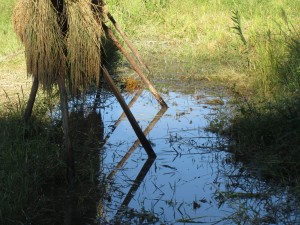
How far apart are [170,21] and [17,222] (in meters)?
7.10

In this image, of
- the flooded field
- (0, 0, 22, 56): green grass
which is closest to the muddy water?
the flooded field

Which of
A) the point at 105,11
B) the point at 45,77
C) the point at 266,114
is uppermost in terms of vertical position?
the point at 105,11

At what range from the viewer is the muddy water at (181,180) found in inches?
149

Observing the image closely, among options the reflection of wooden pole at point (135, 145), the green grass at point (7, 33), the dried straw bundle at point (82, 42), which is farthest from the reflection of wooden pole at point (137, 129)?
the green grass at point (7, 33)

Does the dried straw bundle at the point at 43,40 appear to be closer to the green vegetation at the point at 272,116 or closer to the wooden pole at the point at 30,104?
the wooden pole at the point at 30,104

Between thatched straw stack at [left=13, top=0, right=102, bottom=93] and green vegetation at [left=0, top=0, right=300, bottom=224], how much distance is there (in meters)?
0.59

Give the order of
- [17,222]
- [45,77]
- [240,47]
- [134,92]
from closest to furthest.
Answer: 1. [17,222]
2. [45,77]
3. [134,92]
4. [240,47]

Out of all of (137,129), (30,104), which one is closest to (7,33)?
(30,104)

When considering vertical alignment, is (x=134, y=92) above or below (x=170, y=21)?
below

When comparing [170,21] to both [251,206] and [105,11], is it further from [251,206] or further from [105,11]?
[251,206]

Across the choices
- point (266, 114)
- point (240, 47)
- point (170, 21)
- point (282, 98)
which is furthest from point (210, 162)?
point (170, 21)

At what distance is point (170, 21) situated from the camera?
10266 mm

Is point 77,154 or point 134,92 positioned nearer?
point 77,154

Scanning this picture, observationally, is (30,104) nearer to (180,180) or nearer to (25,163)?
(25,163)
